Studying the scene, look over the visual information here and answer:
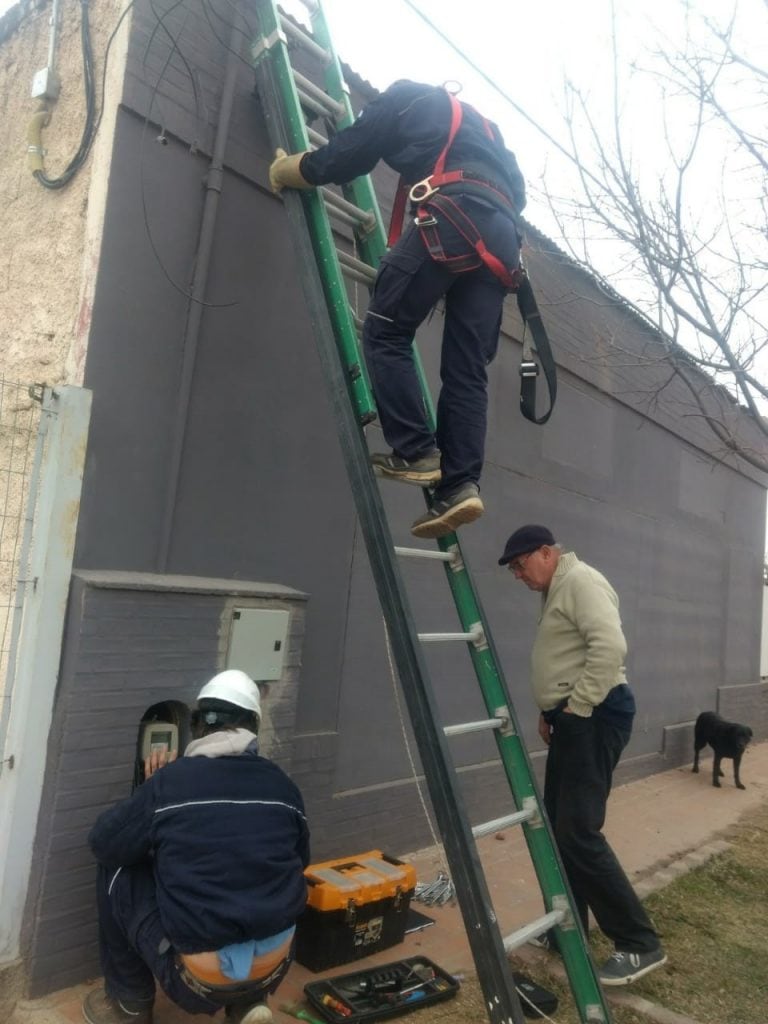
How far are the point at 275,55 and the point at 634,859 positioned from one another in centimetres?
530

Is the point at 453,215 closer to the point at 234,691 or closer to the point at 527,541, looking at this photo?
the point at 527,541

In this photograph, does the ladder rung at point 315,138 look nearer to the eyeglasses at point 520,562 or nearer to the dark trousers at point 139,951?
the eyeglasses at point 520,562

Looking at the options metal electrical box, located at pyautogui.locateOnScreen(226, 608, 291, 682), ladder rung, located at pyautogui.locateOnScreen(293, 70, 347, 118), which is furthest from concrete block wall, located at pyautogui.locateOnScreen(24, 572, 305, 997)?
ladder rung, located at pyautogui.locateOnScreen(293, 70, 347, 118)

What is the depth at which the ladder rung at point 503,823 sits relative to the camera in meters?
2.96

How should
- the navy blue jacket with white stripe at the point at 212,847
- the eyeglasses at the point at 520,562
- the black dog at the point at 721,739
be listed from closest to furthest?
the navy blue jacket with white stripe at the point at 212,847
the eyeglasses at the point at 520,562
the black dog at the point at 721,739

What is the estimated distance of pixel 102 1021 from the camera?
9.93 feet

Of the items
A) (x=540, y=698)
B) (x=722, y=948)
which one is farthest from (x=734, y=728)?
(x=540, y=698)

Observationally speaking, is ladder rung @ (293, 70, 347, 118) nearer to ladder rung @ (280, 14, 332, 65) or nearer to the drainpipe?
ladder rung @ (280, 14, 332, 65)

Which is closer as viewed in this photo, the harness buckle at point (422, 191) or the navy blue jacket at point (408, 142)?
the harness buckle at point (422, 191)

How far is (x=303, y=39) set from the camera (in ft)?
14.3

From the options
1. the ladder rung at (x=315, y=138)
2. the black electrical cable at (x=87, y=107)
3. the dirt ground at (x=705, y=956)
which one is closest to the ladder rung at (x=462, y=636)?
the dirt ground at (x=705, y=956)

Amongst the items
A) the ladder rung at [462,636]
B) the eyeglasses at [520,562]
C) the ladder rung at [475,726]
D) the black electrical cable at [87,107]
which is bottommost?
the ladder rung at [475,726]

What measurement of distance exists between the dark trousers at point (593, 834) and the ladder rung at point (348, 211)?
261 cm

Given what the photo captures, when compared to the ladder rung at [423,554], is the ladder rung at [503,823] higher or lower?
lower
